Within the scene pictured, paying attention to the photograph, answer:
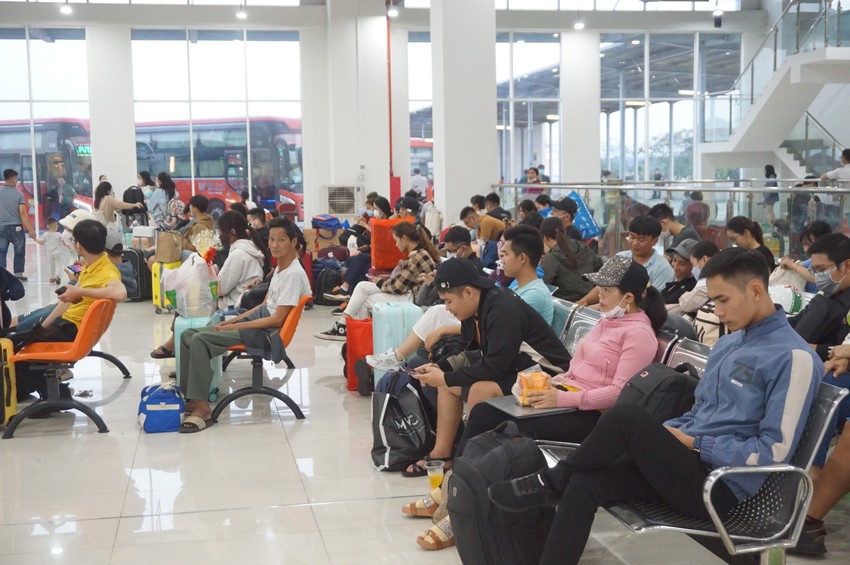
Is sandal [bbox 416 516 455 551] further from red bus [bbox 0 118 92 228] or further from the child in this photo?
red bus [bbox 0 118 92 228]

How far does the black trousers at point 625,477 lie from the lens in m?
3.19

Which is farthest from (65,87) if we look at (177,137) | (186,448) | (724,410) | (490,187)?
(724,410)

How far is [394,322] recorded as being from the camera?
6758 mm

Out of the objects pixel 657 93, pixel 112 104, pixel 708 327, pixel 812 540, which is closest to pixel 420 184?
pixel 657 93

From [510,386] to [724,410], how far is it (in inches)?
57.5

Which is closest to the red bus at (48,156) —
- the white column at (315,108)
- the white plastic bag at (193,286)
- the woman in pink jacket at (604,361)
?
the white column at (315,108)

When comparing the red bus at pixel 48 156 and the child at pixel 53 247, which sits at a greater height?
the red bus at pixel 48 156

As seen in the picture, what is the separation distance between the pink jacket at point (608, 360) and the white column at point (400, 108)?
18.4 m

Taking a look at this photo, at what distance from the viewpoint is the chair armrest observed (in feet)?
9.75

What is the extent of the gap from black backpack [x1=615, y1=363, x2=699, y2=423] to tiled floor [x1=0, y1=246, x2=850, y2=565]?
0.76 m

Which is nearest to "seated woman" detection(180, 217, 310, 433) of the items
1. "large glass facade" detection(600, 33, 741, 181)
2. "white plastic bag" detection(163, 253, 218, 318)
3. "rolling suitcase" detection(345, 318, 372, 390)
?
"white plastic bag" detection(163, 253, 218, 318)

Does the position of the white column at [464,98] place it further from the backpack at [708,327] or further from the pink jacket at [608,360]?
the pink jacket at [608,360]

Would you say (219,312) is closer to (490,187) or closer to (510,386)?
(510,386)

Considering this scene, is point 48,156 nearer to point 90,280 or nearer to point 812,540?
point 90,280
